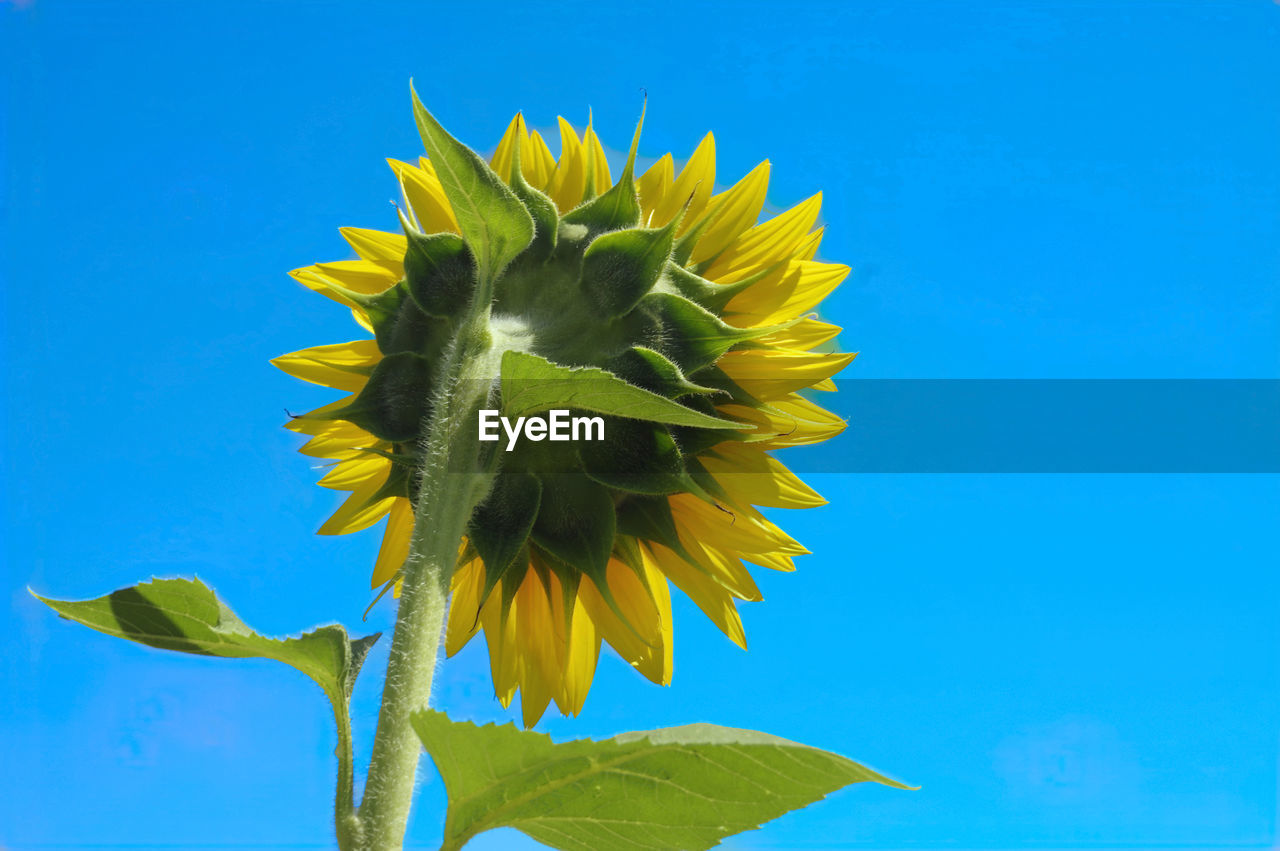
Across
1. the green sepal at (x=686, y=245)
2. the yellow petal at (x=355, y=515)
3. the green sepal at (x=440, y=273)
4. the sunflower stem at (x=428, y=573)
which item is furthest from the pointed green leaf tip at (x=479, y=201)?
the yellow petal at (x=355, y=515)

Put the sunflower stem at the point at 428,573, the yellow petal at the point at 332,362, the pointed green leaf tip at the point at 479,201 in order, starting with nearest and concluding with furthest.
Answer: the sunflower stem at the point at 428,573, the pointed green leaf tip at the point at 479,201, the yellow petal at the point at 332,362

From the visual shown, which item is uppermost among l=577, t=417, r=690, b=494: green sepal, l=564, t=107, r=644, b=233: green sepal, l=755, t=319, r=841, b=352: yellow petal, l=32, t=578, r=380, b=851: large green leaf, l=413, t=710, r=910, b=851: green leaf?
l=755, t=319, r=841, b=352: yellow petal

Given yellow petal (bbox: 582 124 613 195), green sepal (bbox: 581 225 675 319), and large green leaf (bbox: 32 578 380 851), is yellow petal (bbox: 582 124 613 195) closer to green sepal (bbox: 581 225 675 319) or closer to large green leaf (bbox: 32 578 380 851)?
green sepal (bbox: 581 225 675 319)

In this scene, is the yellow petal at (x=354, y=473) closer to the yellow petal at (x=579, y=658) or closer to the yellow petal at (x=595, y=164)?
the yellow petal at (x=579, y=658)

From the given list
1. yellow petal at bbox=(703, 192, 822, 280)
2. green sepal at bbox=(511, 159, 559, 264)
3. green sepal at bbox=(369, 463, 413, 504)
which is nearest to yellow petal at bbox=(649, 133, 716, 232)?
yellow petal at bbox=(703, 192, 822, 280)

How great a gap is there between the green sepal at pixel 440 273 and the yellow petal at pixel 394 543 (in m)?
0.68

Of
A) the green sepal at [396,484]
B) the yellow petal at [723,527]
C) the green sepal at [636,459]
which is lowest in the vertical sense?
the green sepal at [396,484]

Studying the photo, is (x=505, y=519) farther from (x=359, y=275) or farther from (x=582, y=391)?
(x=359, y=275)

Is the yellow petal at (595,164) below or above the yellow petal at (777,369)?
above

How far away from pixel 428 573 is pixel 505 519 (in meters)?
0.40

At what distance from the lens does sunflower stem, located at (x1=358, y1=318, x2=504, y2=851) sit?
1202mm

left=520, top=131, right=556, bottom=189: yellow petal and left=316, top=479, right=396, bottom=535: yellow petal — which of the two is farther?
left=316, top=479, right=396, bottom=535: yellow petal

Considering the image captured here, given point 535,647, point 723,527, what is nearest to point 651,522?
point 723,527

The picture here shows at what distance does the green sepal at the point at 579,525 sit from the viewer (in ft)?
5.83
